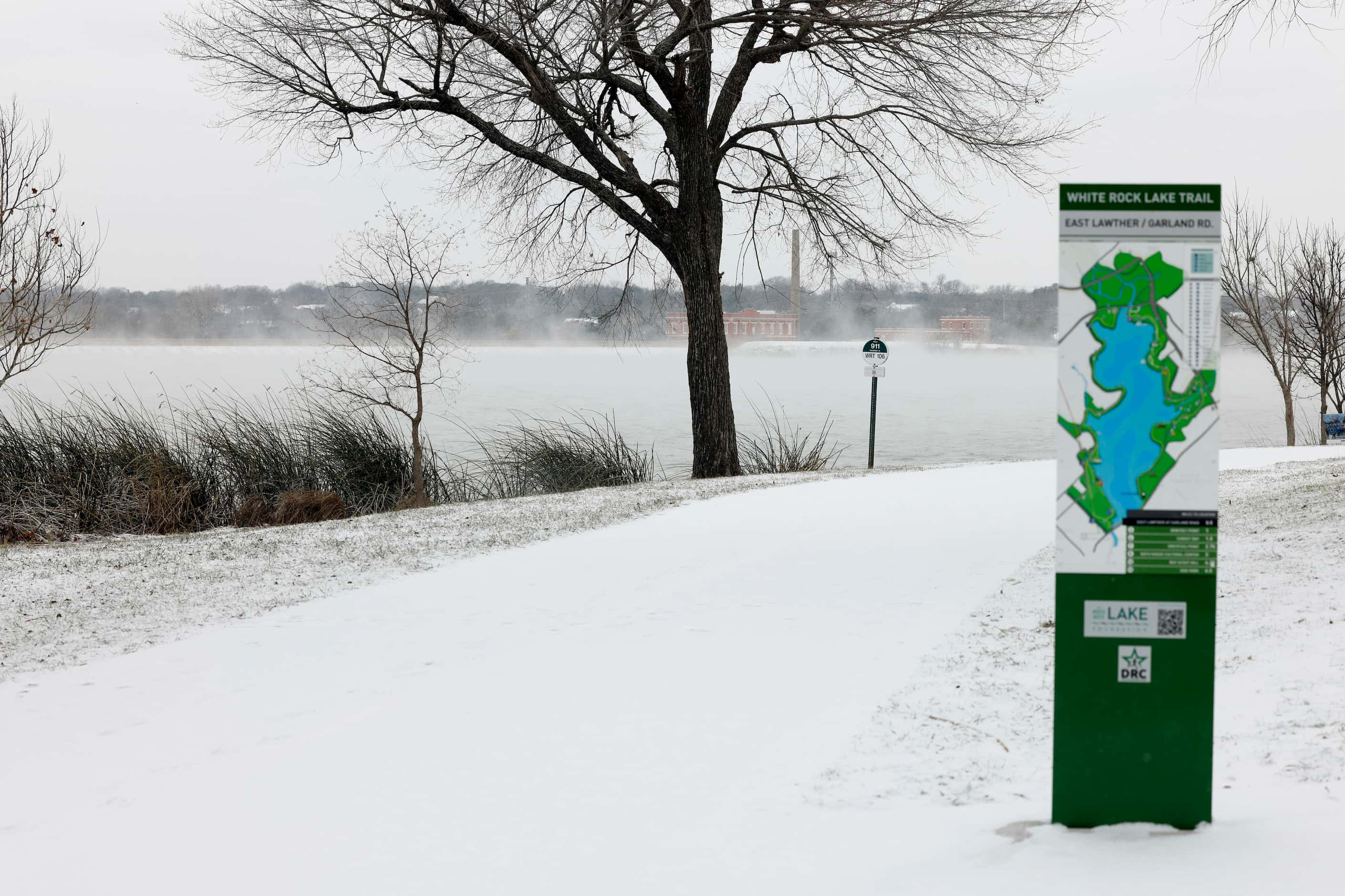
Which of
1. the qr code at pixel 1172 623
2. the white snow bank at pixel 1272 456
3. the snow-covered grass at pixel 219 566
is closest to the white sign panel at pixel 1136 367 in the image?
the qr code at pixel 1172 623

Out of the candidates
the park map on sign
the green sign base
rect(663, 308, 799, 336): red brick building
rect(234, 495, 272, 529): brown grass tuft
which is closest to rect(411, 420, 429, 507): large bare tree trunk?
rect(234, 495, 272, 529): brown grass tuft

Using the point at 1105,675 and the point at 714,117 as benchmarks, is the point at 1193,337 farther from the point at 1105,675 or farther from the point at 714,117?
the point at 714,117

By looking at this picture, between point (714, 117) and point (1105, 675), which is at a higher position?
point (714, 117)

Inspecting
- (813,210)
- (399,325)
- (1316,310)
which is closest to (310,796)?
(399,325)

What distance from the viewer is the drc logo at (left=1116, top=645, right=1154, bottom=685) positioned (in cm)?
308

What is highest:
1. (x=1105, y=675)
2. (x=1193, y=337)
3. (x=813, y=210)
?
(x=813, y=210)

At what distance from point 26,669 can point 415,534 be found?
3931mm

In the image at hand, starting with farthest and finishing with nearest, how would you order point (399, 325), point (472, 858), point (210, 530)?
point (399, 325)
point (210, 530)
point (472, 858)

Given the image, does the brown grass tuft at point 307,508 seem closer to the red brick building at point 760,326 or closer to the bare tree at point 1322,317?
the bare tree at point 1322,317

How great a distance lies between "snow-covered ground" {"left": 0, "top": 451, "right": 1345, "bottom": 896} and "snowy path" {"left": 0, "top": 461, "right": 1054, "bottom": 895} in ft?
0.05

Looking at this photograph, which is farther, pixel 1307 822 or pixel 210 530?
pixel 210 530

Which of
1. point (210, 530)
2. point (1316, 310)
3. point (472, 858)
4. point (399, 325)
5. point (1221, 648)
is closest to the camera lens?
point (472, 858)

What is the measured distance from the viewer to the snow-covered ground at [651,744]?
10.5 ft

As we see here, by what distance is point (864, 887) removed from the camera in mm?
3037
